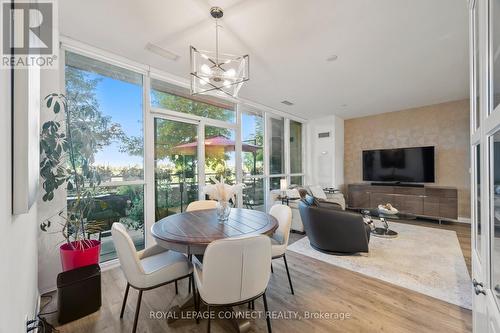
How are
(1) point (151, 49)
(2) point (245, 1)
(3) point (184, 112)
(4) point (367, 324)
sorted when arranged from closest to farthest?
(4) point (367, 324), (2) point (245, 1), (1) point (151, 49), (3) point (184, 112)

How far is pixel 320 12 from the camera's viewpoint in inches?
82.4

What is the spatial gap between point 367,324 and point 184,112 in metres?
3.68

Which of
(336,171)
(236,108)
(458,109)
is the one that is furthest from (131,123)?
(458,109)

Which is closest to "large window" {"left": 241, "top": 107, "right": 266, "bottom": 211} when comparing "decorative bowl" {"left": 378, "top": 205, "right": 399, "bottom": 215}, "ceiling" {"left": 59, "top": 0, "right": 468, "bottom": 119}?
"ceiling" {"left": 59, "top": 0, "right": 468, "bottom": 119}

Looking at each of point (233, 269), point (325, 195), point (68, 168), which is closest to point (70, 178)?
point (68, 168)

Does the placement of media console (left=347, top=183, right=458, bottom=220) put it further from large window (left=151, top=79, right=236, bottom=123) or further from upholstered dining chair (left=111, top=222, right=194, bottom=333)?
upholstered dining chair (left=111, top=222, right=194, bottom=333)

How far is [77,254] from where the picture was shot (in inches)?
84.0

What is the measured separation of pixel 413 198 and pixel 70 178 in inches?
260

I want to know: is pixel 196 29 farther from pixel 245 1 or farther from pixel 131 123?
pixel 131 123

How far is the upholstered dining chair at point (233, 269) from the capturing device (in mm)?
1346

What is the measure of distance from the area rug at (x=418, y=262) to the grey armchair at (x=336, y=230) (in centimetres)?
15

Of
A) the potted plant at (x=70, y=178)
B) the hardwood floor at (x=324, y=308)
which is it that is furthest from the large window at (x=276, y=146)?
the potted plant at (x=70, y=178)

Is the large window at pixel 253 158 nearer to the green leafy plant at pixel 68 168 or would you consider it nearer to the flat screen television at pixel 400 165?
the green leafy plant at pixel 68 168

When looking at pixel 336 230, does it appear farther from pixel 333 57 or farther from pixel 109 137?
pixel 109 137
